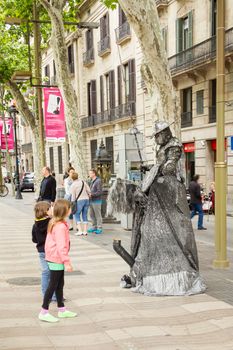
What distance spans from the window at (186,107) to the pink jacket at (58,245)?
720 inches

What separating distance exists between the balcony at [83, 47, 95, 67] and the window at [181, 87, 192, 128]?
1241cm

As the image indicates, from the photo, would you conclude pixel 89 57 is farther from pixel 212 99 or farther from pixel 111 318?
pixel 111 318

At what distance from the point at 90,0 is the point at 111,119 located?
8892mm

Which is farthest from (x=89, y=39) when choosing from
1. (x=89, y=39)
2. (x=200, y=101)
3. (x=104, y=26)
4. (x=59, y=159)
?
(x=200, y=101)

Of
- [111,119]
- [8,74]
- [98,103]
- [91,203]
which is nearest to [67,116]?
[91,203]

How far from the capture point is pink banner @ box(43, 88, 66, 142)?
15.2m

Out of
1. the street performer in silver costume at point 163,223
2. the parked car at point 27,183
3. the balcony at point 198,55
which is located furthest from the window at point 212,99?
the parked car at point 27,183

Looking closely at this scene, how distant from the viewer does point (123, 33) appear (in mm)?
27969

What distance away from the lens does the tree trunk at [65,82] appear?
14.3 m

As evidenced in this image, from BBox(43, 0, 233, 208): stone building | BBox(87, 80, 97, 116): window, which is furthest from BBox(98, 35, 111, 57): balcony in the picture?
BBox(87, 80, 97, 116): window

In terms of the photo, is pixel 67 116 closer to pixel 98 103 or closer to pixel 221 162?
pixel 221 162

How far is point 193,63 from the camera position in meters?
21.0

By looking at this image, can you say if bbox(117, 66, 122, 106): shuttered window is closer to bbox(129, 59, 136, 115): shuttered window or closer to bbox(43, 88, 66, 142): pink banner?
bbox(129, 59, 136, 115): shuttered window

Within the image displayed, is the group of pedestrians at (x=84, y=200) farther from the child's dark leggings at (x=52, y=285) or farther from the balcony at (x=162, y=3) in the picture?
the balcony at (x=162, y=3)
